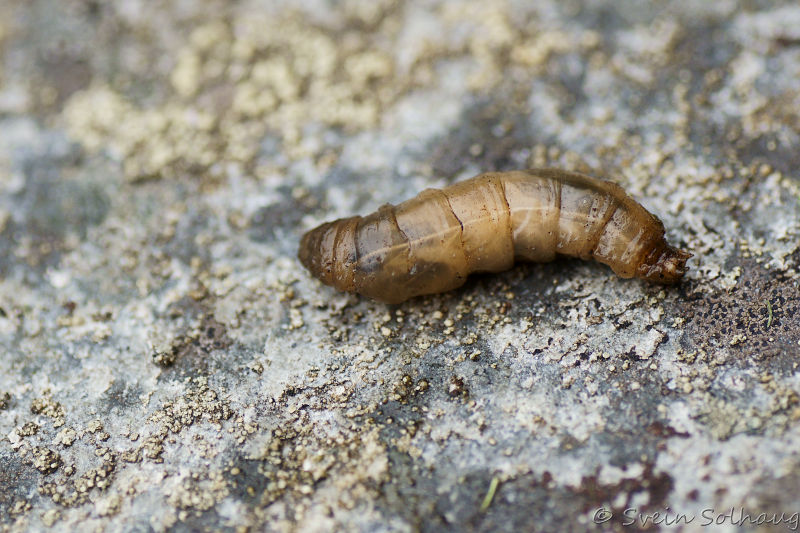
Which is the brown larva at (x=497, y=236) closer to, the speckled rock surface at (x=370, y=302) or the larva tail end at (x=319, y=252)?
the larva tail end at (x=319, y=252)

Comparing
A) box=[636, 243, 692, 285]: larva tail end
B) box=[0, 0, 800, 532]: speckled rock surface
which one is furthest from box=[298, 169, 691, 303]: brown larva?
box=[0, 0, 800, 532]: speckled rock surface

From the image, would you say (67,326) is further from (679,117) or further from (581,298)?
(679,117)

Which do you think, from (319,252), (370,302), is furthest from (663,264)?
(319,252)

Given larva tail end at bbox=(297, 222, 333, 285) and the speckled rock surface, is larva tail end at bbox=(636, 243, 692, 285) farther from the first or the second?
larva tail end at bbox=(297, 222, 333, 285)

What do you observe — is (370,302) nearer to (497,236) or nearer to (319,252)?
(319,252)

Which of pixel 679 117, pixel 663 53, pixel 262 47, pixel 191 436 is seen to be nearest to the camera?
pixel 191 436

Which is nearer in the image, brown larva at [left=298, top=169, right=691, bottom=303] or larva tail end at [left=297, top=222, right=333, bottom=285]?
brown larva at [left=298, top=169, right=691, bottom=303]

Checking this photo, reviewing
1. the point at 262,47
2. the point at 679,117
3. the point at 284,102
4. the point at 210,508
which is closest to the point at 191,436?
the point at 210,508
